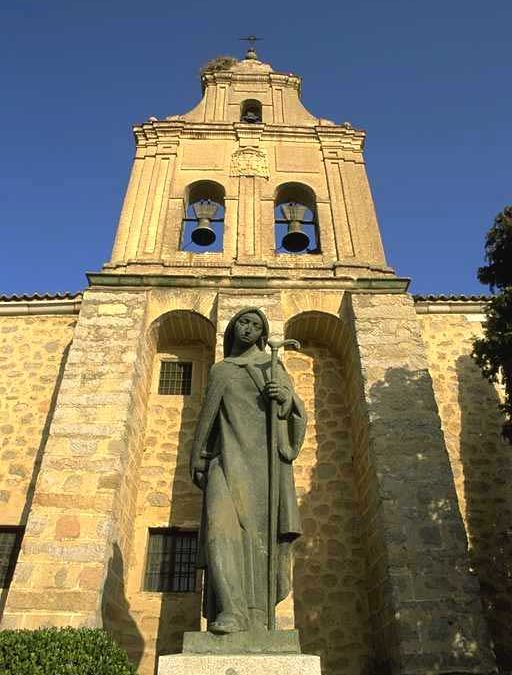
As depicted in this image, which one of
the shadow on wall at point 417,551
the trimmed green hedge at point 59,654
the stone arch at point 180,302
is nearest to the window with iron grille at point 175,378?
the stone arch at point 180,302

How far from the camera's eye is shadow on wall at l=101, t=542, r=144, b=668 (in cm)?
664

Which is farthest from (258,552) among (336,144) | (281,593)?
(336,144)

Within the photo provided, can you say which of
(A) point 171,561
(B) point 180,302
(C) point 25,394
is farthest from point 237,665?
(C) point 25,394

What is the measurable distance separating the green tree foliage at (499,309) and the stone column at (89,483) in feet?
15.7

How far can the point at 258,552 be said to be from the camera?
11.7 ft

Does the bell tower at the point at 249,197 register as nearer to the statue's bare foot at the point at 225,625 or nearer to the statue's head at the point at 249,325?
the statue's head at the point at 249,325

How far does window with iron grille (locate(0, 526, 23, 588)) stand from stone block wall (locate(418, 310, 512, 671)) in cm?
614

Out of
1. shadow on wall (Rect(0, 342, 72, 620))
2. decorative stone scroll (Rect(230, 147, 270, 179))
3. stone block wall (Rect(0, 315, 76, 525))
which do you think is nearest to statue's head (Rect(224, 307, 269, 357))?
shadow on wall (Rect(0, 342, 72, 620))

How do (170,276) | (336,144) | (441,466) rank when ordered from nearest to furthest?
(441,466), (170,276), (336,144)

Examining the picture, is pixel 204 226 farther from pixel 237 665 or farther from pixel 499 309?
pixel 237 665

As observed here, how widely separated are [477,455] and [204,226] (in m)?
6.47

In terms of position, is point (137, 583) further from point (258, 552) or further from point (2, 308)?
point (2, 308)

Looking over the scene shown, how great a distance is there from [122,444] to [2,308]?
14.4 feet

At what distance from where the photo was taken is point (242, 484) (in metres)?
3.73
